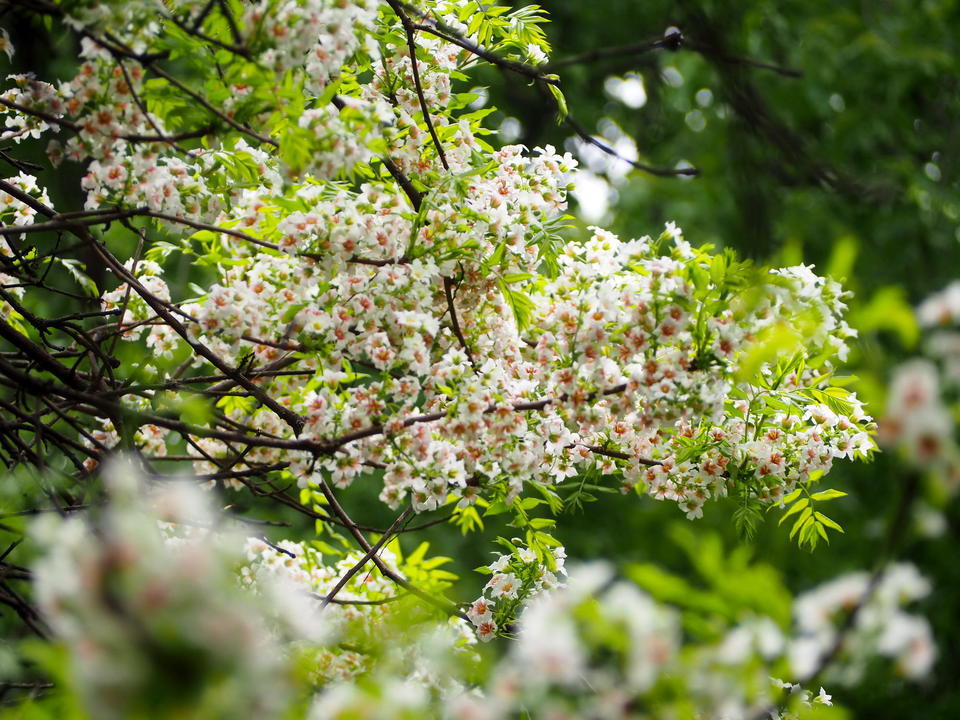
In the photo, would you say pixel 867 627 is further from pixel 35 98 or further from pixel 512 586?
pixel 35 98

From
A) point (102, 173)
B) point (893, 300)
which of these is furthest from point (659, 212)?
point (893, 300)

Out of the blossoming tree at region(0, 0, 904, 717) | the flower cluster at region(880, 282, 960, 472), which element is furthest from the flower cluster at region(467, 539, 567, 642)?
the flower cluster at region(880, 282, 960, 472)

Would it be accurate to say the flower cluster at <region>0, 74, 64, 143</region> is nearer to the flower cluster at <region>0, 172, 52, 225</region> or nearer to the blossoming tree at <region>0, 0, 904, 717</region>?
the blossoming tree at <region>0, 0, 904, 717</region>

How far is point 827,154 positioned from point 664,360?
7.74 meters

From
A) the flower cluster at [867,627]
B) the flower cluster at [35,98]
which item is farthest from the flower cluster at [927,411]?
the flower cluster at [35,98]

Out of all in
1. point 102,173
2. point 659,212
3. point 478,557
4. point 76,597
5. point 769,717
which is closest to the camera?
point 76,597

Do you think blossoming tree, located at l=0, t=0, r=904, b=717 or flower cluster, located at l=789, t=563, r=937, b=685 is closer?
flower cluster, located at l=789, t=563, r=937, b=685

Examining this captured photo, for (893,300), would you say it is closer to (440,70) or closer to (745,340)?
(745,340)

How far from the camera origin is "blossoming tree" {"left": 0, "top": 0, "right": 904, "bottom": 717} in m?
2.45

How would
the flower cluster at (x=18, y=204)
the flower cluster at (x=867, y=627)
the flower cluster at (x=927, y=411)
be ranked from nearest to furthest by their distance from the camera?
1. the flower cluster at (x=927, y=411)
2. the flower cluster at (x=867, y=627)
3. the flower cluster at (x=18, y=204)

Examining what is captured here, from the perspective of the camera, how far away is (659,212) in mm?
11633

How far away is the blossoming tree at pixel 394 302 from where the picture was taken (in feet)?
8.04

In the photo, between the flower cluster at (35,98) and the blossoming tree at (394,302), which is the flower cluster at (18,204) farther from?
the flower cluster at (35,98)

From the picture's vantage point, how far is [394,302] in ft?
9.37
